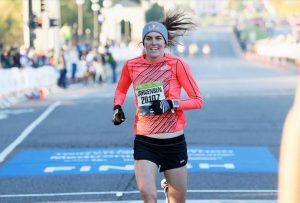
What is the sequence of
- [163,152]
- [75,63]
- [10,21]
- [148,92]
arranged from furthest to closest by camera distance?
[10,21] → [75,63] → [148,92] → [163,152]

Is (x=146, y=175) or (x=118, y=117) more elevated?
(x=118, y=117)

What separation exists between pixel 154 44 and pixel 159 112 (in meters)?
0.53

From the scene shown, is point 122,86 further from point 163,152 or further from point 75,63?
point 75,63

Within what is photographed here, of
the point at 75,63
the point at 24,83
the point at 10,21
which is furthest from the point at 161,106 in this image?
the point at 10,21

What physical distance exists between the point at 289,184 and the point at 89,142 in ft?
44.0

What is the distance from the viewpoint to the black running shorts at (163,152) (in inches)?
279

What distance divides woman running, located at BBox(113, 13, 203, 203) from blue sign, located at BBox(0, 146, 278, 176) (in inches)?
207

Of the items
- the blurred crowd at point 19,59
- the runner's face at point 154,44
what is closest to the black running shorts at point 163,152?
the runner's face at point 154,44

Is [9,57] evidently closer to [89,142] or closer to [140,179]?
[89,142]

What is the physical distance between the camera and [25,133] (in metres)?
18.5

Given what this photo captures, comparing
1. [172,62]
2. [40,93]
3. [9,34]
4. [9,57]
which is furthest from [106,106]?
[9,34]

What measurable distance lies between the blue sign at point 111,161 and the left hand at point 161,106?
5.51 metres

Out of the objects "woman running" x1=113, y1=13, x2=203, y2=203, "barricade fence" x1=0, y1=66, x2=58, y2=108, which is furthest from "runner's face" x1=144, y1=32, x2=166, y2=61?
"barricade fence" x1=0, y1=66, x2=58, y2=108

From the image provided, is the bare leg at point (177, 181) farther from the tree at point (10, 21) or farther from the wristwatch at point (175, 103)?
the tree at point (10, 21)
